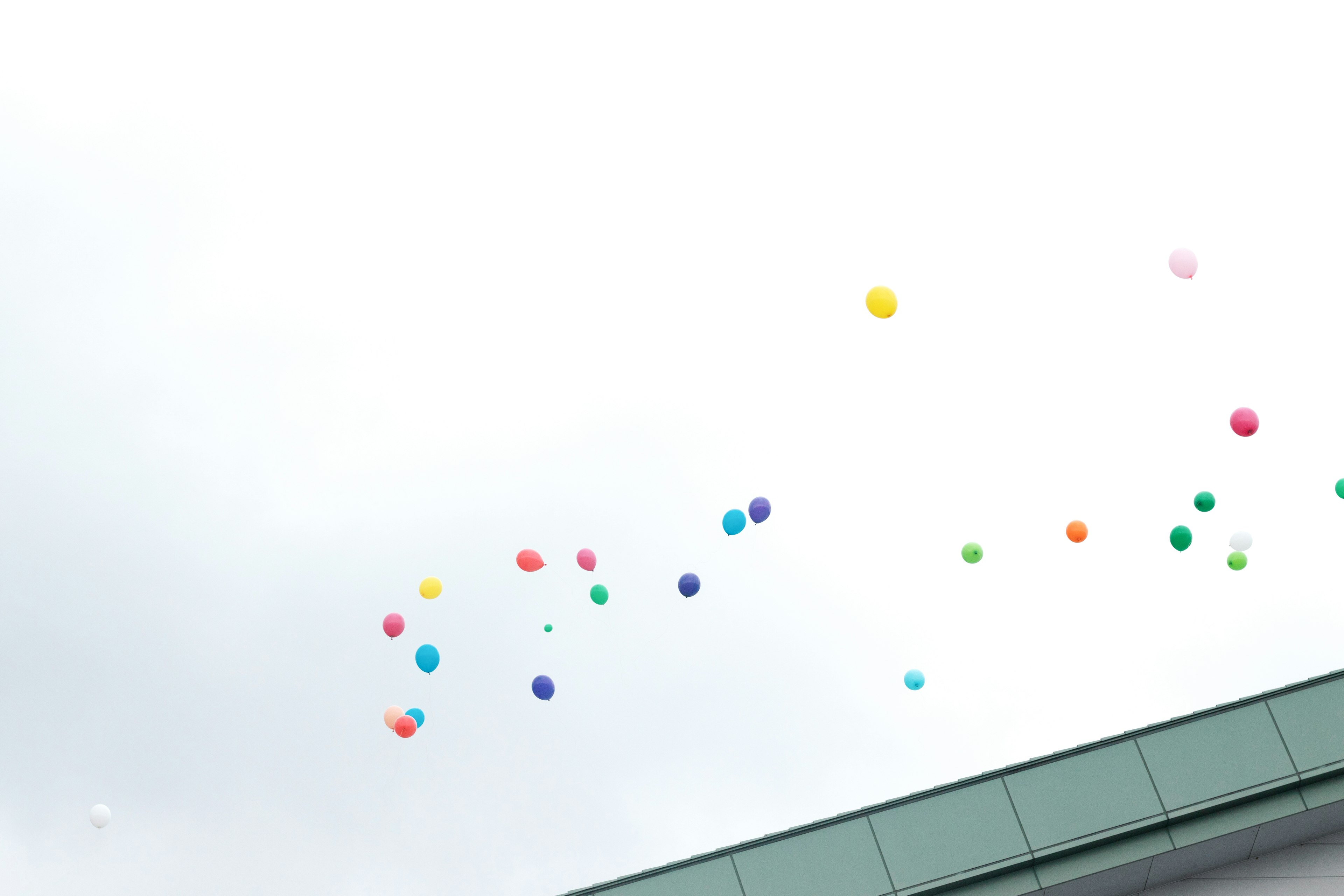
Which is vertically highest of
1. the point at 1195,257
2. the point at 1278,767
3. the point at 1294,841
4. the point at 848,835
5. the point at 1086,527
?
the point at 1195,257

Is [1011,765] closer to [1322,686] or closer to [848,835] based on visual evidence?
[848,835]

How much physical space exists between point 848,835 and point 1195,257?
614 cm

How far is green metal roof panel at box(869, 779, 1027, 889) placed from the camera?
7344 mm

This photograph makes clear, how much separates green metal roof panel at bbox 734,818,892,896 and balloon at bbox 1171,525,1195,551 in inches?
182

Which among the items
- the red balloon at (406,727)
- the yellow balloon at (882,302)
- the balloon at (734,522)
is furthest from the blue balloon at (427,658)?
the yellow balloon at (882,302)

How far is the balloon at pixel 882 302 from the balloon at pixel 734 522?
246 centimetres

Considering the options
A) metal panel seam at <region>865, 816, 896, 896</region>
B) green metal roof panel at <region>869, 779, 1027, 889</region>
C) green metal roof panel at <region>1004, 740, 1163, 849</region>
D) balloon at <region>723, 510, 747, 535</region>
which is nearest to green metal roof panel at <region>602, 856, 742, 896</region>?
metal panel seam at <region>865, 816, 896, 896</region>

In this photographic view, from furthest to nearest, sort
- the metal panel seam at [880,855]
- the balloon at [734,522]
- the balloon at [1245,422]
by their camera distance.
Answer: the balloon at [734,522], the balloon at [1245,422], the metal panel seam at [880,855]

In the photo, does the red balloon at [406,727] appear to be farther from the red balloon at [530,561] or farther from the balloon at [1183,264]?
the balloon at [1183,264]

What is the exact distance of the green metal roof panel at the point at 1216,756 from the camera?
292 inches

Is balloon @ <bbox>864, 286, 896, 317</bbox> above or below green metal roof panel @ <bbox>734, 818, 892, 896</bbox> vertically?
above

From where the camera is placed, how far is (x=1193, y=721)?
7641 millimetres

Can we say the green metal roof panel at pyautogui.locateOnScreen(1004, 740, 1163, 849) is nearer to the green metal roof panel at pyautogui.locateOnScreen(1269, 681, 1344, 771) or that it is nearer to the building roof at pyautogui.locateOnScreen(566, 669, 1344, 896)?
the building roof at pyautogui.locateOnScreen(566, 669, 1344, 896)

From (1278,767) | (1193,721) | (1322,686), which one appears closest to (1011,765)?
(1193,721)
